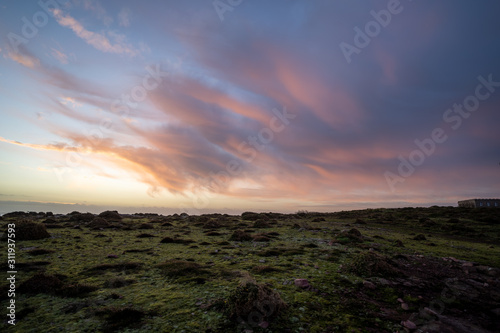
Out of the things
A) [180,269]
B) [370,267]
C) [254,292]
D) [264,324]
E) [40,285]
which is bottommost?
[180,269]

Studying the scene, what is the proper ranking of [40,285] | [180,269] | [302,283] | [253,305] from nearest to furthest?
[253,305] < [302,283] < [40,285] < [180,269]

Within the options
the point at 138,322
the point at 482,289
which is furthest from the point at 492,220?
the point at 138,322

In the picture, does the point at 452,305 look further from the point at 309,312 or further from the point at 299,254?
the point at 299,254

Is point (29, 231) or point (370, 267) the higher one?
point (370, 267)

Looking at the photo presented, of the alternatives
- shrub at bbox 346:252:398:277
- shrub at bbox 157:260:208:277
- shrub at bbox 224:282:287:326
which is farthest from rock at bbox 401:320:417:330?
shrub at bbox 157:260:208:277

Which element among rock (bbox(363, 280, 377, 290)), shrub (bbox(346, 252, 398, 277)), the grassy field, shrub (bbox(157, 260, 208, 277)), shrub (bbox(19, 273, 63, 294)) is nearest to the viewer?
the grassy field

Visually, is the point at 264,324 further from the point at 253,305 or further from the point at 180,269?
the point at 180,269

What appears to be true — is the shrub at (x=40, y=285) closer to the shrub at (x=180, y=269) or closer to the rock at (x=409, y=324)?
the shrub at (x=180, y=269)

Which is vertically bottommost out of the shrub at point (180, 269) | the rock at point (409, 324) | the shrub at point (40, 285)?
the shrub at point (180, 269)

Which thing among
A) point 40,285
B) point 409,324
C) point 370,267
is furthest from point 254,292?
point 40,285

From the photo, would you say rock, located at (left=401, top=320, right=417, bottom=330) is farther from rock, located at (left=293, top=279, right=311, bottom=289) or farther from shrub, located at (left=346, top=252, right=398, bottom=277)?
shrub, located at (left=346, top=252, right=398, bottom=277)

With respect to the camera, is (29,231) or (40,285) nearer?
(40,285)

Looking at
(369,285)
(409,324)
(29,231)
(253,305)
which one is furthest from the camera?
(29,231)

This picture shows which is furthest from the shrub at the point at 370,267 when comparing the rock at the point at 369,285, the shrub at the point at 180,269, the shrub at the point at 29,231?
the shrub at the point at 29,231
